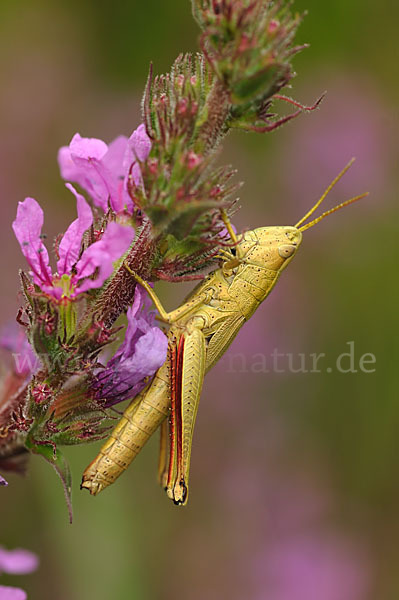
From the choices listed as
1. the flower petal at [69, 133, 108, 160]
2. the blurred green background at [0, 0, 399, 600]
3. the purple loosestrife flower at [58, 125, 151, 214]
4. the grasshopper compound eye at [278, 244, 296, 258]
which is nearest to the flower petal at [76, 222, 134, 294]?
the purple loosestrife flower at [58, 125, 151, 214]

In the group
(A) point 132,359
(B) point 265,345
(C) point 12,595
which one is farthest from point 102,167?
(B) point 265,345

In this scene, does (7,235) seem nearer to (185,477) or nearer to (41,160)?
(41,160)

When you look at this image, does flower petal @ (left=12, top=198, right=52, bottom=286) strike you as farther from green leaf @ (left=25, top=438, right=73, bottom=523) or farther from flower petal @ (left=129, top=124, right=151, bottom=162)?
green leaf @ (left=25, top=438, right=73, bottom=523)

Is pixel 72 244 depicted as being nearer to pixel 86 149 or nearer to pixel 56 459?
pixel 86 149

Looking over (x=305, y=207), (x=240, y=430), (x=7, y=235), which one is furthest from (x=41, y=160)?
(x=240, y=430)

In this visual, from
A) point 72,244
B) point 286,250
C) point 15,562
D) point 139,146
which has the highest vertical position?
point 286,250
